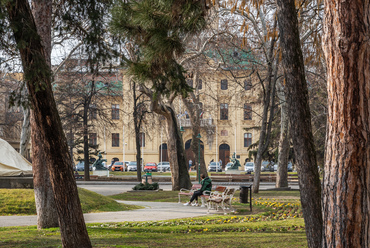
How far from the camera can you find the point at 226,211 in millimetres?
15094

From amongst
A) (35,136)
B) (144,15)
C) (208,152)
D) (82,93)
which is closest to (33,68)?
(144,15)

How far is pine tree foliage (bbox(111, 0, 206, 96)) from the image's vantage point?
8.16 metres

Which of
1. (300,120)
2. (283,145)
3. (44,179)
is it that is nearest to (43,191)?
(44,179)

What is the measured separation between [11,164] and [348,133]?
16.3 m

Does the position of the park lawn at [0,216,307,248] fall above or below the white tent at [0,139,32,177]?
below

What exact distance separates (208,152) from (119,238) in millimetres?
58493

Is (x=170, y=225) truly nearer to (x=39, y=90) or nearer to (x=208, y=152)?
(x=39, y=90)

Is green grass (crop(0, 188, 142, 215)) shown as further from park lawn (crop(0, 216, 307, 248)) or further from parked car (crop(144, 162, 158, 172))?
parked car (crop(144, 162, 158, 172))

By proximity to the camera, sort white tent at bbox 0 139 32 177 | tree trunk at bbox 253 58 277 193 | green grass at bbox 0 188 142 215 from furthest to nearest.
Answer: tree trunk at bbox 253 58 277 193 < white tent at bbox 0 139 32 177 < green grass at bbox 0 188 142 215

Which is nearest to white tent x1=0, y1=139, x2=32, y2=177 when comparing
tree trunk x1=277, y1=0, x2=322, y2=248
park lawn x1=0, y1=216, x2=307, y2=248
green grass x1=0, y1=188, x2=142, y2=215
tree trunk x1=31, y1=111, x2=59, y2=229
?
green grass x1=0, y1=188, x2=142, y2=215

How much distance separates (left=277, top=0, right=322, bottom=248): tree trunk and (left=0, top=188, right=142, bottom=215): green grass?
399 inches

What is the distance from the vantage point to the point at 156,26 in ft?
27.6

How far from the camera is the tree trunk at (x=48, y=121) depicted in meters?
6.83

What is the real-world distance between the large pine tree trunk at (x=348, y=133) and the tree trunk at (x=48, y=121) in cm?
443
